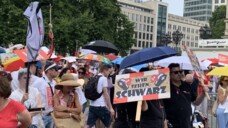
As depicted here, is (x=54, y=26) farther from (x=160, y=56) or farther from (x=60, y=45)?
(x=160, y=56)

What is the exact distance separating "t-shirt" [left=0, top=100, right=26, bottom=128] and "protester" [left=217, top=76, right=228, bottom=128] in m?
6.18

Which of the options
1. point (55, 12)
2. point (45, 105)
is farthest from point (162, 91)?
point (55, 12)

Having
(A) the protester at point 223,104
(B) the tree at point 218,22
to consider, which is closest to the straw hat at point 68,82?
(A) the protester at point 223,104

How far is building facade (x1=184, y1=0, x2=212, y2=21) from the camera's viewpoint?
582 feet

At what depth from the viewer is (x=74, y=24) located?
3456 centimetres

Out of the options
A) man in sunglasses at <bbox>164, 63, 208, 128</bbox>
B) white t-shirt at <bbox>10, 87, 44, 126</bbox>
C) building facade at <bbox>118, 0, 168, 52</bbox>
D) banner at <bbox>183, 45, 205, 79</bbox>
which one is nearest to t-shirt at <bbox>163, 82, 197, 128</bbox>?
man in sunglasses at <bbox>164, 63, 208, 128</bbox>

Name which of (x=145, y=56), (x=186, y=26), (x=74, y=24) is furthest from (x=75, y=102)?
(x=186, y=26)

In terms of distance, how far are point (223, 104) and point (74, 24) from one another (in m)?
25.9

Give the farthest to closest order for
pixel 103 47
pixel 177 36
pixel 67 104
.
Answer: pixel 177 36 → pixel 103 47 → pixel 67 104

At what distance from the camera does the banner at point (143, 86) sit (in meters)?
5.48

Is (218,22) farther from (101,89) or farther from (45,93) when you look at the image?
(45,93)

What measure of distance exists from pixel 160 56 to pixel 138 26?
5346 inches

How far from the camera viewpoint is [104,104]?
9102 mm

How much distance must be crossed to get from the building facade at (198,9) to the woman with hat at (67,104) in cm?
17433
